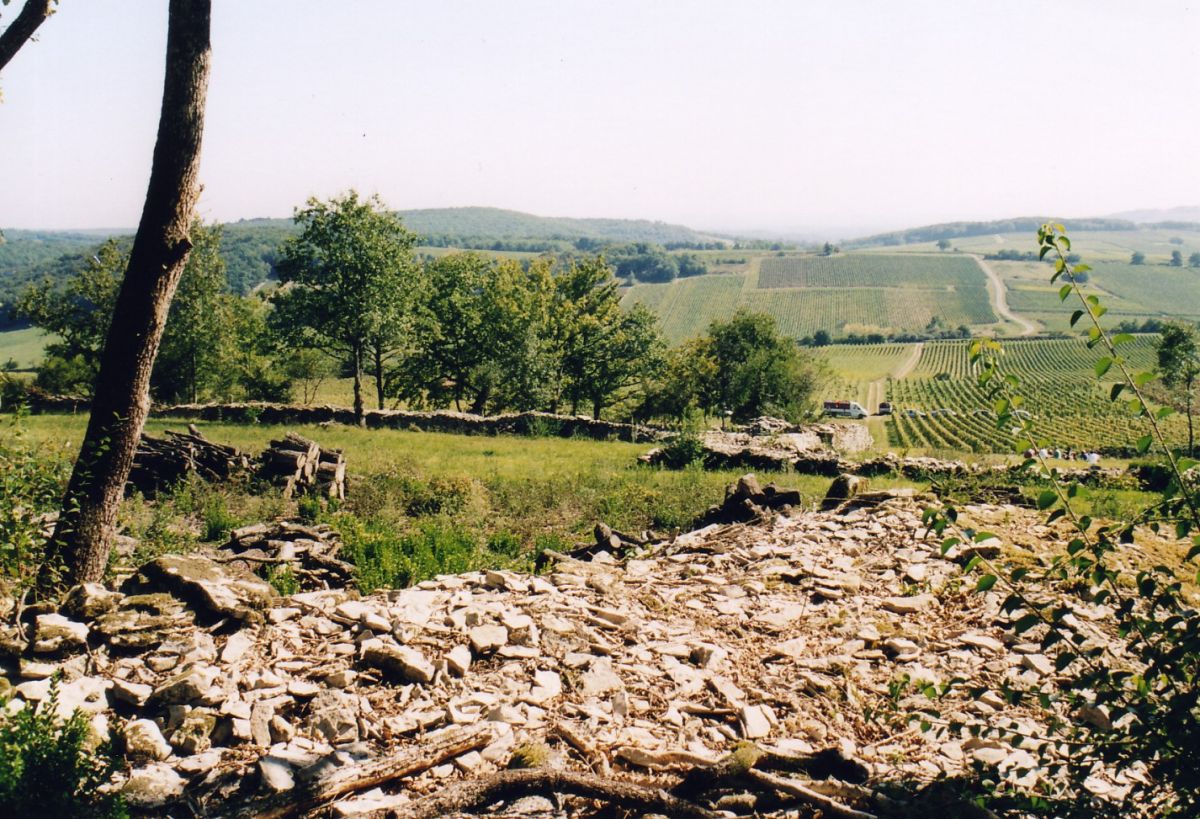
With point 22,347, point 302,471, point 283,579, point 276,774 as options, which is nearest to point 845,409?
point 302,471

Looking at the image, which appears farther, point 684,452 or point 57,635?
point 684,452

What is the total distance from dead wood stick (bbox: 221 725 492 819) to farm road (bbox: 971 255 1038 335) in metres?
124

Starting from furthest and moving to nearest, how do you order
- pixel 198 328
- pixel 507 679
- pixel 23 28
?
pixel 198 328 → pixel 23 28 → pixel 507 679

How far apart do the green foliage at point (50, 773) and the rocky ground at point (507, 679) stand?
28 centimetres

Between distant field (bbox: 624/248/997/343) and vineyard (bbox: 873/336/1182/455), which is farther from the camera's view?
distant field (bbox: 624/248/997/343)

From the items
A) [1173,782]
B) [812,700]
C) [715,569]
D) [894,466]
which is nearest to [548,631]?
[812,700]

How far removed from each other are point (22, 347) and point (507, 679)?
104 metres

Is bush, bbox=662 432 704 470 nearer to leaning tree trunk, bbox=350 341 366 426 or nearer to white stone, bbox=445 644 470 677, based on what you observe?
white stone, bbox=445 644 470 677

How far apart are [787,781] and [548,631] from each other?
2.30 meters

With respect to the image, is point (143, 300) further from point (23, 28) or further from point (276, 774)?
point (276, 774)

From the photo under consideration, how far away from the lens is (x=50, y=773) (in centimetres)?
326

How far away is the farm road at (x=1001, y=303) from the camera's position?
372 feet

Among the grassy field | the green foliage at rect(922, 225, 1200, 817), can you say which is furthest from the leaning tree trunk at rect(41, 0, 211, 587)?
the green foliage at rect(922, 225, 1200, 817)

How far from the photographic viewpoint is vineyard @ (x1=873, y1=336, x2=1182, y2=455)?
56219mm
